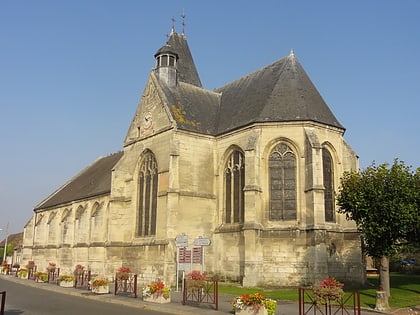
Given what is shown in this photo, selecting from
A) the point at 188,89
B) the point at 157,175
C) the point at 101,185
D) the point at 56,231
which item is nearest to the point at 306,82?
the point at 188,89

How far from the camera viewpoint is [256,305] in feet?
38.0

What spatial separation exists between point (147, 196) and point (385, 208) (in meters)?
14.4

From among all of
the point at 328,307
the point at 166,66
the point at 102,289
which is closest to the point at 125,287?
the point at 102,289

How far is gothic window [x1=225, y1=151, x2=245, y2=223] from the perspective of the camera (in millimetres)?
23000

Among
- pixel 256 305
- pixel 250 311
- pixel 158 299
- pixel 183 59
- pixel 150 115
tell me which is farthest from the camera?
pixel 183 59

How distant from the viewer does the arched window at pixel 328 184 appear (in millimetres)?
21619

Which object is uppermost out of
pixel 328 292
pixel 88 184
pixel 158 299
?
pixel 88 184

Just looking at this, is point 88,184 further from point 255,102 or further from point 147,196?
point 255,102

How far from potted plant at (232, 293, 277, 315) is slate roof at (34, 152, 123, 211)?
19.5 m

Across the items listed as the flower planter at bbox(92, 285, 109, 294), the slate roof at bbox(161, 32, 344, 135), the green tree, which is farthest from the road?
the slate roof at bbox(161, 32, 344, 135)

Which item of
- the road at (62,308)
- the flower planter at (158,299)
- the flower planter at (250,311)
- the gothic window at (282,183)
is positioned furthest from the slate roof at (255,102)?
the flower planter at (250,311)

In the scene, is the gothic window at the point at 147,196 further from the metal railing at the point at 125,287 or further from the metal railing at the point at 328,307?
the metal railing at the point at 328,307

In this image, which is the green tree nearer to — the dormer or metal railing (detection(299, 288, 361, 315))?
metal railing (detection(299, 288, 361, 315))

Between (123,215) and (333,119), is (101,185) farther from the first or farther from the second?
(333,119)
